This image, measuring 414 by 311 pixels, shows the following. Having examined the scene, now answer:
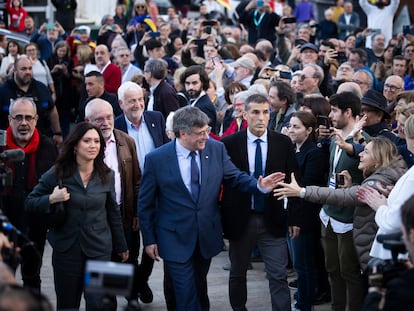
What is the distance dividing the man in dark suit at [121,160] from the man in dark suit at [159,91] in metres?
2.85

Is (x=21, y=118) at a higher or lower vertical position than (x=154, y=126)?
higher

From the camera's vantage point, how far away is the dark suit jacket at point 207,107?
1212 centimetres

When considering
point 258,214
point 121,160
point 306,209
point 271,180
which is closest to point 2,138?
point 121,160

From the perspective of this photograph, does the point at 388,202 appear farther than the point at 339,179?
No

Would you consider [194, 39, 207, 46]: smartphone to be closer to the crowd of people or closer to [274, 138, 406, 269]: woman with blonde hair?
the crowd of people

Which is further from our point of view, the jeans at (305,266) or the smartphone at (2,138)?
the jeans at (305,266)

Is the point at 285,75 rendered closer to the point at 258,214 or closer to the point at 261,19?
the point at 258,214

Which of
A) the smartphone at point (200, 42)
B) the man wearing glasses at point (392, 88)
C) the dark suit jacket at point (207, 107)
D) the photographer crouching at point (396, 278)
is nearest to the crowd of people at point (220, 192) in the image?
the dark suit jacket at point (207, 107)

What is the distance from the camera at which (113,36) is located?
19.7 m

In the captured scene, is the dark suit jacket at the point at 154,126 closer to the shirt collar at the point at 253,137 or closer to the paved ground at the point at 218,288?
the shirt collar at the point at 253,137

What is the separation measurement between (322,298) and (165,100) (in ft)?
11.4

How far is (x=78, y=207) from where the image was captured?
820 centimetres

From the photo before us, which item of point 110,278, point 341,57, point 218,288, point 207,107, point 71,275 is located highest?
point 341,57

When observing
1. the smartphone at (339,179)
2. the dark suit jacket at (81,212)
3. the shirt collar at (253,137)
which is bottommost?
the dark suit jacket at (81,212)
